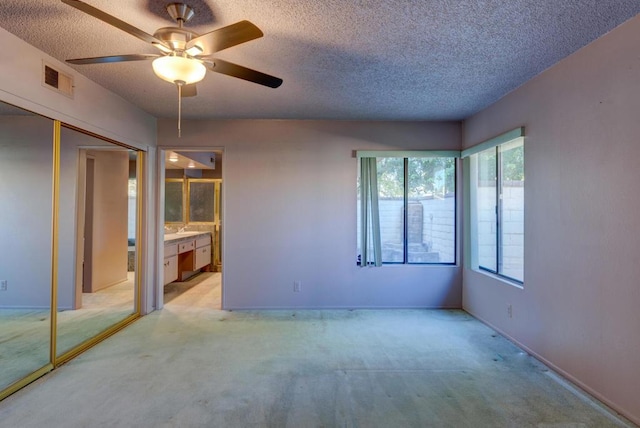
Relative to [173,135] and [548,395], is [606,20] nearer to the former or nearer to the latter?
[548,395]

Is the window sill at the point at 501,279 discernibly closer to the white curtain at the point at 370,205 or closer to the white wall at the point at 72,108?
the white curtain at the point at 370,205

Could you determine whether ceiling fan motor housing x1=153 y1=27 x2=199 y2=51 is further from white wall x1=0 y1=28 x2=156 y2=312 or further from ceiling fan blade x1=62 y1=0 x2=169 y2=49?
white wall x1=0 y1=28 x2=156 y2=312

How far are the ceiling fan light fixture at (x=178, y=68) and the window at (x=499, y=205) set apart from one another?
279 centimetres

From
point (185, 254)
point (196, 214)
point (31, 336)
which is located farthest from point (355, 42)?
point (196, 214)

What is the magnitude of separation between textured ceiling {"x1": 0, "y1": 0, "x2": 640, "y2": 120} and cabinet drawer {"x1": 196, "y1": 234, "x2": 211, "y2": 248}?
302cm

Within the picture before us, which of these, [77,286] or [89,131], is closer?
[89,131]

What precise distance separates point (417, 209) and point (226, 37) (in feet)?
10.8

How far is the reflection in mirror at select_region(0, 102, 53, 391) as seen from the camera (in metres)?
2.44

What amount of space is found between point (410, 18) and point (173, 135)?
3.26 meters

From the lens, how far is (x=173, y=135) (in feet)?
13.8

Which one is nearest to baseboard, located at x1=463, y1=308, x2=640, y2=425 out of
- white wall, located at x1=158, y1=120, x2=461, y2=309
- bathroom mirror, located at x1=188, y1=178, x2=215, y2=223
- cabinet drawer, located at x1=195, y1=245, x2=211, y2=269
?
white wall, located at x1=158, y1=120, x2=461, y2=309

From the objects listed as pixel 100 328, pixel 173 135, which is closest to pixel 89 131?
pixel 173 135

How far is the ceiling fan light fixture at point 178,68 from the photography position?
1.86 m

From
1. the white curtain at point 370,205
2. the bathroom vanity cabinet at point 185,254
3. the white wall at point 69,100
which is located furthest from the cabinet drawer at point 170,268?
the white curtain at point 370,205
